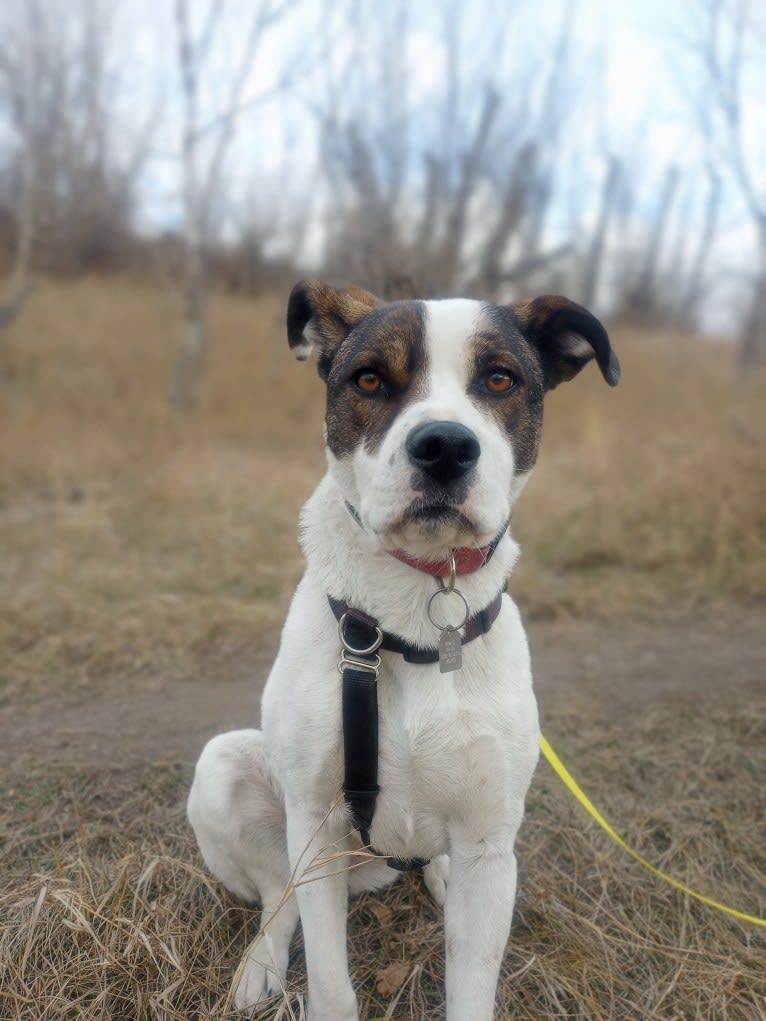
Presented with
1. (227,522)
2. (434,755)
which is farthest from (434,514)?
(227,522)

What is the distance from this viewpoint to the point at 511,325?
7.47ft

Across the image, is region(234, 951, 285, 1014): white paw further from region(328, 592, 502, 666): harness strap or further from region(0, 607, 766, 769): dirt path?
region(0, 607, 766, 769): dirt path

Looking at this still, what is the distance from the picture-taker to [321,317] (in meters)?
2.37

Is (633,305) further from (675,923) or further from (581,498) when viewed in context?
(675,923)

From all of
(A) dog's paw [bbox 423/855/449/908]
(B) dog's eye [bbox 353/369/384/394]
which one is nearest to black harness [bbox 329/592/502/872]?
(B) dog's eye [bbox 353/369/384/394]

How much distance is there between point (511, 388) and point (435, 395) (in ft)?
0.94

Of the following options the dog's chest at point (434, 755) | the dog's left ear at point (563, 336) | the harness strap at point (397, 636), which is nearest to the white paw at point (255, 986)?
the dog's chest at point (434, 755)

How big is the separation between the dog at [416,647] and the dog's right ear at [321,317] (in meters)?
A: 0.13

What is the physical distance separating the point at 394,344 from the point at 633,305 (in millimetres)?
38800

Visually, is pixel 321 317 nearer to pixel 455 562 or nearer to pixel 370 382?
pixel 370 382

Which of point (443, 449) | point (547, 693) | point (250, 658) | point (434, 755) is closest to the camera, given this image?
point (443, 449)

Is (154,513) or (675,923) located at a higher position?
(675,923)

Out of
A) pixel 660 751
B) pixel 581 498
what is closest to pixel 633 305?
pixel 581 498

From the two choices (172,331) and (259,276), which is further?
(259,276)
